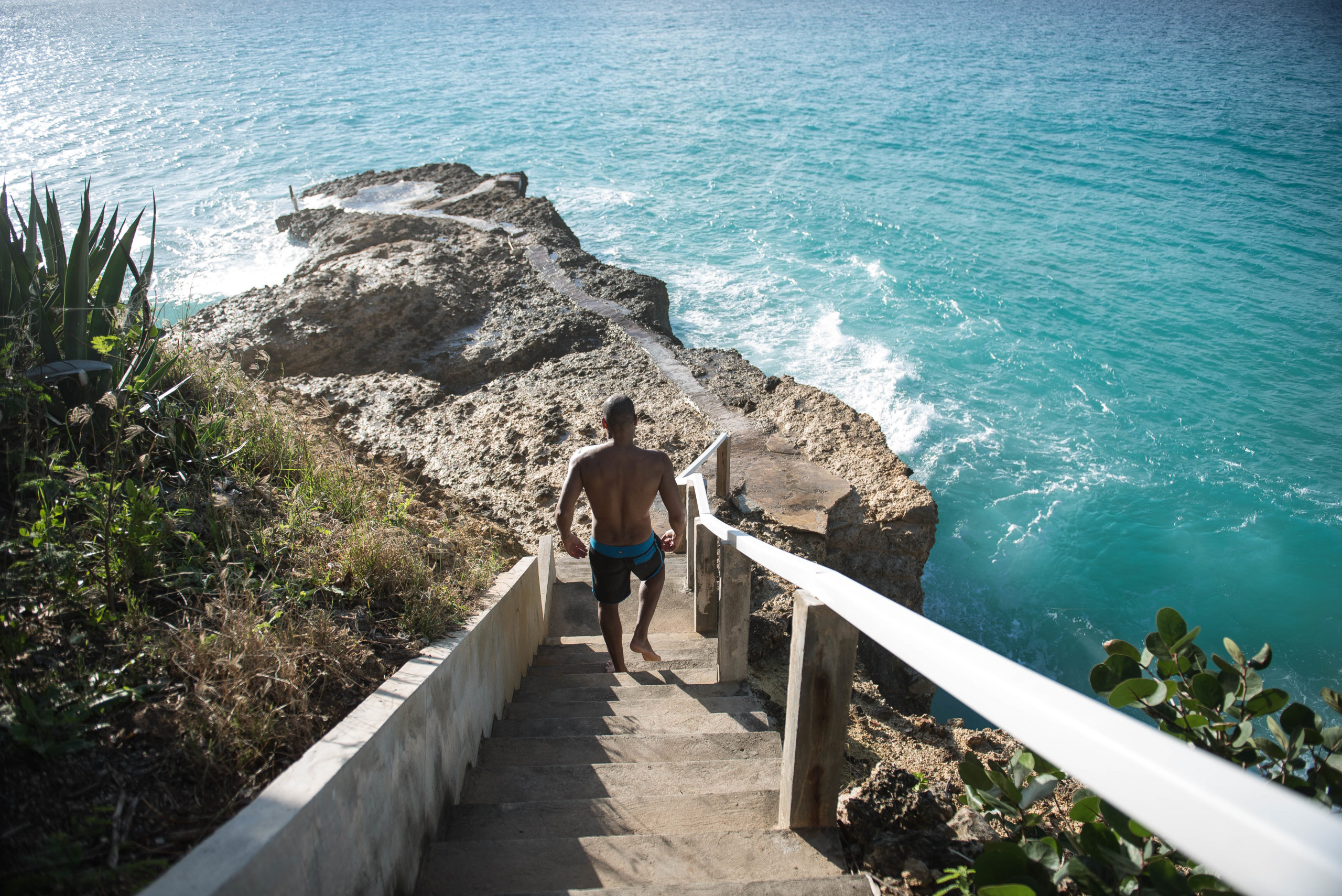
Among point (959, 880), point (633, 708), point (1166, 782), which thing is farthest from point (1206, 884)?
point (633, 708)

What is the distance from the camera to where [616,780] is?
10.2ft

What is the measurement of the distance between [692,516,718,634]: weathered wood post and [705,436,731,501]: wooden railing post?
131cm

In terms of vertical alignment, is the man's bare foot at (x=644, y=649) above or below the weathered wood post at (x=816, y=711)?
below

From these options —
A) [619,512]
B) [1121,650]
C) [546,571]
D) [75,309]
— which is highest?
[75,309]

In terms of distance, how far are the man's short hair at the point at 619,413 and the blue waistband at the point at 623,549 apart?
29.2 inches

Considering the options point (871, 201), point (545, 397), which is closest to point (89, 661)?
point (545, 397)

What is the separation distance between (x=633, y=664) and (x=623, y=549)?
3.10ft

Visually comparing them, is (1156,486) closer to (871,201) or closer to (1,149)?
(871,201)

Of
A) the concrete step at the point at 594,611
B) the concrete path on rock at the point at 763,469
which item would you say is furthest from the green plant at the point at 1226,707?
the concrete path on rock at the point at 763,469

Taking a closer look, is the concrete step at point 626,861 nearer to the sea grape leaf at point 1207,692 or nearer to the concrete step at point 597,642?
the sea grape leaf at point 1207,692

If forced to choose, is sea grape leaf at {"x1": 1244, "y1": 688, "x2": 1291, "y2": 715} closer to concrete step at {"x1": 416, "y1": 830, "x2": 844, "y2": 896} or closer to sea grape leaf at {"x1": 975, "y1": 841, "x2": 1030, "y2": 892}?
sea grape leaf at {"x1": 975, "y1": 841, "x2": 1030, "y2": 892}

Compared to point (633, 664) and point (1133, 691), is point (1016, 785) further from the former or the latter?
point (633, 664)

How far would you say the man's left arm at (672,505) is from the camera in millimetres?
4422

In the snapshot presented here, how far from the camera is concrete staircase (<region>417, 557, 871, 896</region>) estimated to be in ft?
7.74
